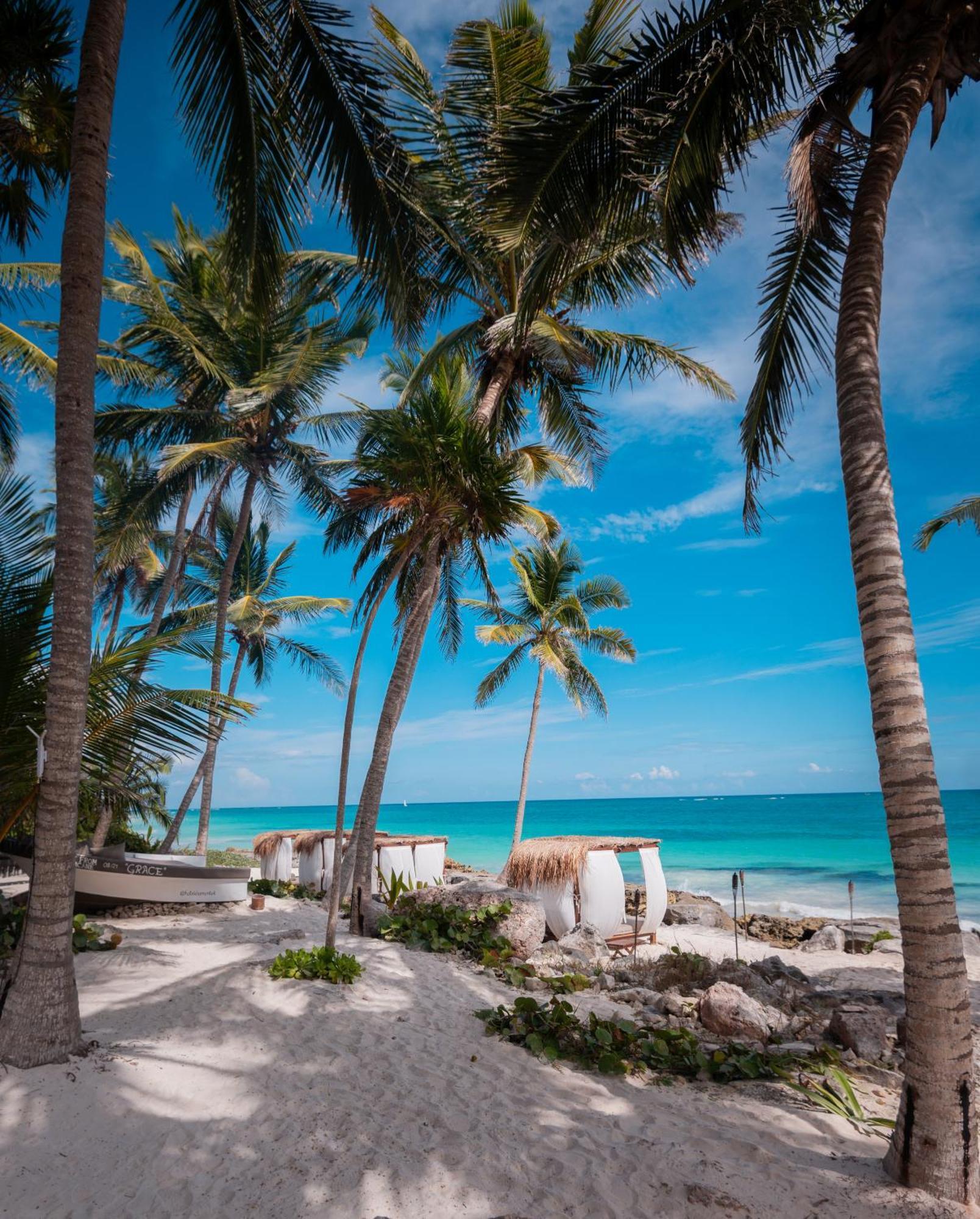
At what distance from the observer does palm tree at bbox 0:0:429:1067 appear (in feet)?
13.3

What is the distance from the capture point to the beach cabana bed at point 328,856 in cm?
1151

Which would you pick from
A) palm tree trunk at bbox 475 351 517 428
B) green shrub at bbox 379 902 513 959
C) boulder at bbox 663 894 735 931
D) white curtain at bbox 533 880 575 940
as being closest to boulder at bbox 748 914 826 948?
boulder at bbox 663 894 735 931

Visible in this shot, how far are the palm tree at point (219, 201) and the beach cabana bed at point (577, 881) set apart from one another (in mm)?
7384

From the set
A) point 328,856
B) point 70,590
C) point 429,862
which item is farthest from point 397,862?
point 70,590

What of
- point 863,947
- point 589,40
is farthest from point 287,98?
point 863,947

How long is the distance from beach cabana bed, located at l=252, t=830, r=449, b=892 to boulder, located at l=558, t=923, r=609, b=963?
97.2 inches

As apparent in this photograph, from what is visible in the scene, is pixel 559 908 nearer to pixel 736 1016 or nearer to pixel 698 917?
pixel 736 1016

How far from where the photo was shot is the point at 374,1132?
3.73 meters

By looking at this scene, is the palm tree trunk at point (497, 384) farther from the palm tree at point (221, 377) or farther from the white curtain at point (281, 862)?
the white curtain at point (281, 862)

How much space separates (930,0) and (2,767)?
7988mm

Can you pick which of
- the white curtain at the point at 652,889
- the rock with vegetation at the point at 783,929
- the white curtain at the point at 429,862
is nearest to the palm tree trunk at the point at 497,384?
the white curtain at the point at 429,862

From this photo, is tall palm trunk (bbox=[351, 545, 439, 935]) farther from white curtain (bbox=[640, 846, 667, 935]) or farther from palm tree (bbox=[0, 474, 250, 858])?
white curtain (bbox=[640, 846, 667, 935])

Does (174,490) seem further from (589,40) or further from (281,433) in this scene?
(589,40)

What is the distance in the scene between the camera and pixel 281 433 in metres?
15.4
